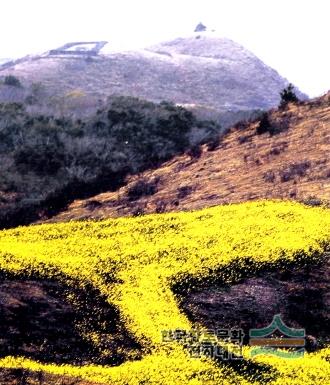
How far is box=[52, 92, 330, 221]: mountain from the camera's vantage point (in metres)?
23.0

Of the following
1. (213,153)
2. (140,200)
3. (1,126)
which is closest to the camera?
(140,200)

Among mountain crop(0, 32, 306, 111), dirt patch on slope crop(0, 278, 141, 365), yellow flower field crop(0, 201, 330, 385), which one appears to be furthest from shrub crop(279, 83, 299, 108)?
mountain crop(0, 32, 306, 111)

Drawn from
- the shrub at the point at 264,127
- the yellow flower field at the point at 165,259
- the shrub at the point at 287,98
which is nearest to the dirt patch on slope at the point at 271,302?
the yellow flower field at the point at 165,259

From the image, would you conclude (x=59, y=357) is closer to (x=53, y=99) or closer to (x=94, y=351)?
(x=94, y=351)

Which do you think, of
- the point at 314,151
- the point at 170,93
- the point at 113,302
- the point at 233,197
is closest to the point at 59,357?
the point at 113,302

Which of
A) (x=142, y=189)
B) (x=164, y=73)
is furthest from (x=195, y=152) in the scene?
(x=164, y=73)

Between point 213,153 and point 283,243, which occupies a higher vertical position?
point 213,153

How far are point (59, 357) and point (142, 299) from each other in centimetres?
282

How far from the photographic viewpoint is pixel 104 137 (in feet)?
153

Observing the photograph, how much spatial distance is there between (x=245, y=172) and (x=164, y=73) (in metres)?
124

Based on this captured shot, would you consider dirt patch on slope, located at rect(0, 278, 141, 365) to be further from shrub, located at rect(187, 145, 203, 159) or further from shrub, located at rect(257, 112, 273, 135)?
shrub, located at rect(257, 112, 273, 135)

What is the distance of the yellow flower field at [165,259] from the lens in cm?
1373

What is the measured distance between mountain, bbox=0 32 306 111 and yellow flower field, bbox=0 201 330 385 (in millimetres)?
90762

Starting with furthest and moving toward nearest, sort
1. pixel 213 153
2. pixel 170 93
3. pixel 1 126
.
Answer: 1. pixel 170 93
2. pixel 1 126
3. pixel 213 153
